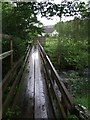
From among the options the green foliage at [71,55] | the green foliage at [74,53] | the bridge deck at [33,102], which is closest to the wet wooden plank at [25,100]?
the bridge deck at [33,102]

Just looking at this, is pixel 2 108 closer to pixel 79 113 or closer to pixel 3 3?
pixel 79 113

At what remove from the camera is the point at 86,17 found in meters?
10.2

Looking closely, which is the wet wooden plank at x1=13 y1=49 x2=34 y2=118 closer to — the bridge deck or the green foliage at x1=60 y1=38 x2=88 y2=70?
the bridge deck

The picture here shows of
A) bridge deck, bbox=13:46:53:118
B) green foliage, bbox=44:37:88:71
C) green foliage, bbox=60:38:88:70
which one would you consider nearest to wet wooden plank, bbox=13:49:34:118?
bridge deck, bbox=13:46:53:118

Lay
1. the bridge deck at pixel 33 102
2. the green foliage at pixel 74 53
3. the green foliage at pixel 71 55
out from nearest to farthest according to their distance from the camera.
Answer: the bridge deck at pixel 33 102 < the green foliage at pixel 74 53 < the green foliage at pixel 71 55

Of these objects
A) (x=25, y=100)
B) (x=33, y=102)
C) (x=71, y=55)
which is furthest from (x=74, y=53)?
(x=33, y=102)

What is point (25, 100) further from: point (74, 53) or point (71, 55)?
point (71, 55)

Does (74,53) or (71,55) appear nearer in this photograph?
(74,53)

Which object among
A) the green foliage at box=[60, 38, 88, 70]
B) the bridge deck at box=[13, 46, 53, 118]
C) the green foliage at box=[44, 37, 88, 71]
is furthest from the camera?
the green foliage at box=[44, 37, 88, 71]

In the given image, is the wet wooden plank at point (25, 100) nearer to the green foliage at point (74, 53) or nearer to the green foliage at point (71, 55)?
the green foliage at point (74, 53)

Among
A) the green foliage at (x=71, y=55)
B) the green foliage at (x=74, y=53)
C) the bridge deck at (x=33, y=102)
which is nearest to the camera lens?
the bridge deck at (x=33, y=102)

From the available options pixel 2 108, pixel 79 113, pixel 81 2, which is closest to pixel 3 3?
pixel 81 2

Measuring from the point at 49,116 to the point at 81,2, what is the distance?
445 centimetres

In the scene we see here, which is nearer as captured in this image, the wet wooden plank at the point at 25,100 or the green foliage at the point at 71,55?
the wet wooden plank at the point at 25,100
